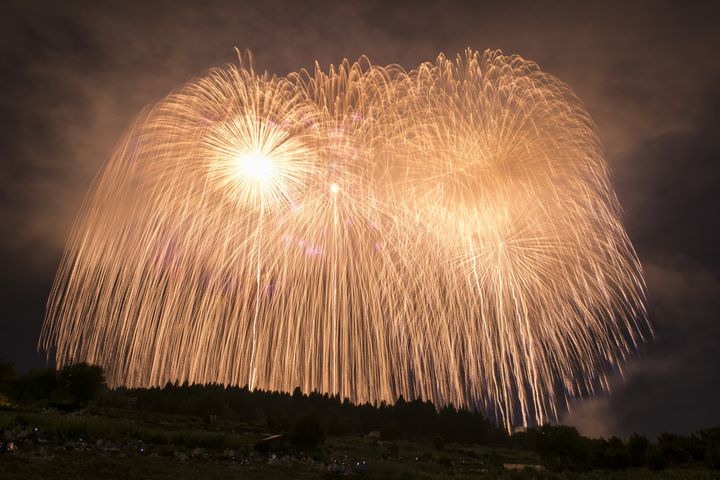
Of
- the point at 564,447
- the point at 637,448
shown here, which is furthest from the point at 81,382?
the point at 637,448

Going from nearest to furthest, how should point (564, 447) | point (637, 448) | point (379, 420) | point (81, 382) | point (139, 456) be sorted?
point (139, 456) → point (564, 447) → point (637, 448) → point (81, 382) → point (379, 420)

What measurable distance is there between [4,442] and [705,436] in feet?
186

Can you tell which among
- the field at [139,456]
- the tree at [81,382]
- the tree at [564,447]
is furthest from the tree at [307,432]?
the tree at [81,382]

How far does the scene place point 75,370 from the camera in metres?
55.2

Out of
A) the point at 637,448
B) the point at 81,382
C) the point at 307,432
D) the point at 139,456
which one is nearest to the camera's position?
the point at 139,456

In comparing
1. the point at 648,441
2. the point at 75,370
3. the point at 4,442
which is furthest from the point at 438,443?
the point at 4,442

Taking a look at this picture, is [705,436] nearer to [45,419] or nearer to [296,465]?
[296,465]

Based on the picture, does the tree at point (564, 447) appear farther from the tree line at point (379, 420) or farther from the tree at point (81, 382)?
the tree at point (81, 382)

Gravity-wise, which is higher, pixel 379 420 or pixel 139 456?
pixel 379 420

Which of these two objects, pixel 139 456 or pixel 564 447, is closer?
pixel 139 456

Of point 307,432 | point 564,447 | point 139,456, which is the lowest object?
point 139,456

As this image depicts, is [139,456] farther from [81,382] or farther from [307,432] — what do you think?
[81,382]

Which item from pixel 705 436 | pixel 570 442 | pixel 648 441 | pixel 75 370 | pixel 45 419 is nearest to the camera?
pixel 45 419

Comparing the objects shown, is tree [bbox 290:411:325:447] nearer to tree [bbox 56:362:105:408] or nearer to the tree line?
the tree line
